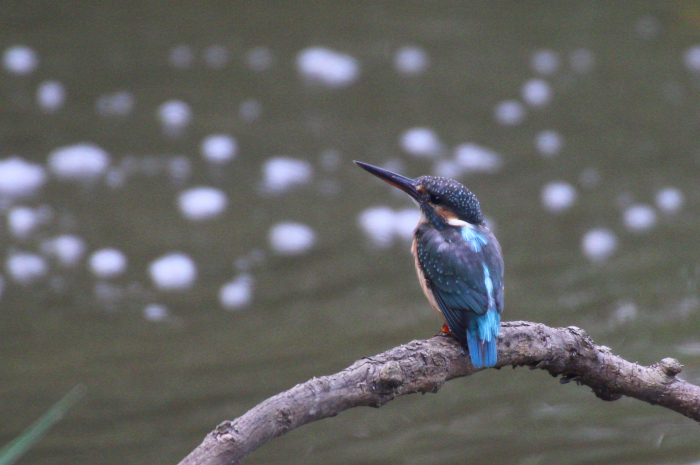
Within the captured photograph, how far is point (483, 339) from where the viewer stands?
1.04 m

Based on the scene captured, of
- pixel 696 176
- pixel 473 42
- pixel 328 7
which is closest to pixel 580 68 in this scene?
pixel 473 42

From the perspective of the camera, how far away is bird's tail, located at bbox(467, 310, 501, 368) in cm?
102

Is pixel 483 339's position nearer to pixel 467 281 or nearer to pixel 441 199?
pixel 467 281

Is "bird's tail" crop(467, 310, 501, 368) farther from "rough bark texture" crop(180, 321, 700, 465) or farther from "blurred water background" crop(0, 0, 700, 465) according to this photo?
"blurred water background" crop(0, 0, 700, 465)

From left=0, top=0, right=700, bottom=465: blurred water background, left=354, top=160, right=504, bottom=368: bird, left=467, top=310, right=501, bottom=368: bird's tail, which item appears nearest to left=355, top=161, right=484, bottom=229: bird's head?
left=354, top=160, right=504, bottom=368: bird

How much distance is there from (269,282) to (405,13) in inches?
63.7

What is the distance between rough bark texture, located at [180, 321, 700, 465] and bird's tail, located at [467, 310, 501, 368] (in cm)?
3

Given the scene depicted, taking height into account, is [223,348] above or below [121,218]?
below

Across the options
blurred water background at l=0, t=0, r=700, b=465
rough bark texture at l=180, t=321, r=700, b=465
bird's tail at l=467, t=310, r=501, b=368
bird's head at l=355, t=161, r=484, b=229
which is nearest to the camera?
rough bark texture at l=180, t=321, r=700, b=465

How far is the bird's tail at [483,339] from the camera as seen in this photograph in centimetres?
102

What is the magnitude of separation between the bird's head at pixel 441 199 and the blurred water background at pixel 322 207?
0.62 metres

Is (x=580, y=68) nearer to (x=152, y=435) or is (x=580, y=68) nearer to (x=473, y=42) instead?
(x=473, y=42)

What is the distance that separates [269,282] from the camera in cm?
233

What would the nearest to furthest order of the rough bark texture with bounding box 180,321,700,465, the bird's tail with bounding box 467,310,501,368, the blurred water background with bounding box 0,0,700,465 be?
1. the rough bark texture with bounding box 180,321,700,465
2. the bird's tail with bounding box 467,310,501,368
3. the blurred water background with bounding box 0,0,700,465
